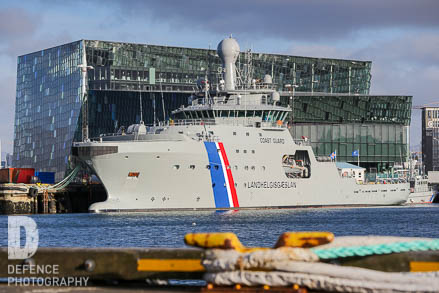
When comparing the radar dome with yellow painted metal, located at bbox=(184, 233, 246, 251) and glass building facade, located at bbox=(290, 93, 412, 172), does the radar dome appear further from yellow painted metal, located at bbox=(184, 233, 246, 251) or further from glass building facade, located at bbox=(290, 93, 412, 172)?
yellow painted metal, located at bbox=(184, 233, 246, 251)

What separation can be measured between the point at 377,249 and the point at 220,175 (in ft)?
155

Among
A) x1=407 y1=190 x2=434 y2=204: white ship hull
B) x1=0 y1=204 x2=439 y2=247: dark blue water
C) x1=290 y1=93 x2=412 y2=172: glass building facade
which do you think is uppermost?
x1=290 y1=93 x2=412 y2=172: glass building facade

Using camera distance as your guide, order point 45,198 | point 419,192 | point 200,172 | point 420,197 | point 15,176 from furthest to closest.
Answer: point 420,197 < point 419,192 < point 15,176 < point 45,198 < point 200,172

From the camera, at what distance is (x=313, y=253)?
8.23 meters

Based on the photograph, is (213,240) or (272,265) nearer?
(272,265)

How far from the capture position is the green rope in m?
8.25

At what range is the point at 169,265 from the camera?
9.02 m

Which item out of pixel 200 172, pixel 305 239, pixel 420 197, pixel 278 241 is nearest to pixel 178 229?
pixel 200 172

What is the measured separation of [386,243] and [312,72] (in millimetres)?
104119

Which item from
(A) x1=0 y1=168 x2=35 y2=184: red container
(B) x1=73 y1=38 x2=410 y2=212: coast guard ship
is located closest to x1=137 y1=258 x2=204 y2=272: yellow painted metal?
(B) x1=73 y1=38 x2=410 y2=212: coast guard ship

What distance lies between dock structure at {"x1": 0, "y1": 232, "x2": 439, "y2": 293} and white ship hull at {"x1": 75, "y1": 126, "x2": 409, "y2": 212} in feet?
145

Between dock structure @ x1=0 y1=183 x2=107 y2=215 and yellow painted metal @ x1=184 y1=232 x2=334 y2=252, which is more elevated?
yellow painted metal @ x1=184 y1=232 x2=334 y2=252

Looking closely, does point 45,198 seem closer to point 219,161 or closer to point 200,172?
point 200,172

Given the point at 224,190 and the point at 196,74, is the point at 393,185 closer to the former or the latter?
the point at 224,190
